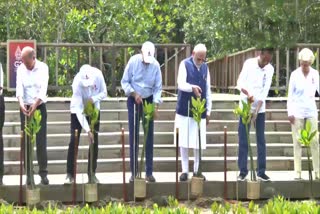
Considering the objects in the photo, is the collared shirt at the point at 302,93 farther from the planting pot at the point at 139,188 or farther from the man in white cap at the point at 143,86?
the planting pot at the point at 139,188

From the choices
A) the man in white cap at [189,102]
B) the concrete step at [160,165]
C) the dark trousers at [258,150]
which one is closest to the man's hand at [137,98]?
the man in white cap at [189,102]

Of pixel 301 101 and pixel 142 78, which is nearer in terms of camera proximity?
pixel 142 78

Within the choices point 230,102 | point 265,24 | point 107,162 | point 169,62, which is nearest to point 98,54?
point 169,62

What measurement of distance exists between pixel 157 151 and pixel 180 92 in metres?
1.99

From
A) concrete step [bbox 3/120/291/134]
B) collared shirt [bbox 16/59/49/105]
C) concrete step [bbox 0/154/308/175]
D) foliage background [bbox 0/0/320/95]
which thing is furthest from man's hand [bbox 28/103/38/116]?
foliage background [bbox 0/0/320/95]

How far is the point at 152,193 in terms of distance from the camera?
8.50m

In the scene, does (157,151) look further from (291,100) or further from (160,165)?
(291,100)

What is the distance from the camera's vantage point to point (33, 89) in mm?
8383

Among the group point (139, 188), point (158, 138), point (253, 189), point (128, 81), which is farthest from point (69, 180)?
point (158, 138)

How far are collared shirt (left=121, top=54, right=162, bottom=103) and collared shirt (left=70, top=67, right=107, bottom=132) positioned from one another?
16.0 inches

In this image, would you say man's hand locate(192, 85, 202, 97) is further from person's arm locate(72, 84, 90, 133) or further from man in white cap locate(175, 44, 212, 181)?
person's arm locate(72, 84, 90, 133)

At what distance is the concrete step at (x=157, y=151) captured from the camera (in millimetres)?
10344

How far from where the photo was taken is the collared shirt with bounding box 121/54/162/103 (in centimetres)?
870

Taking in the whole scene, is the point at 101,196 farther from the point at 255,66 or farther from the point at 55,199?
the point at 255,66
